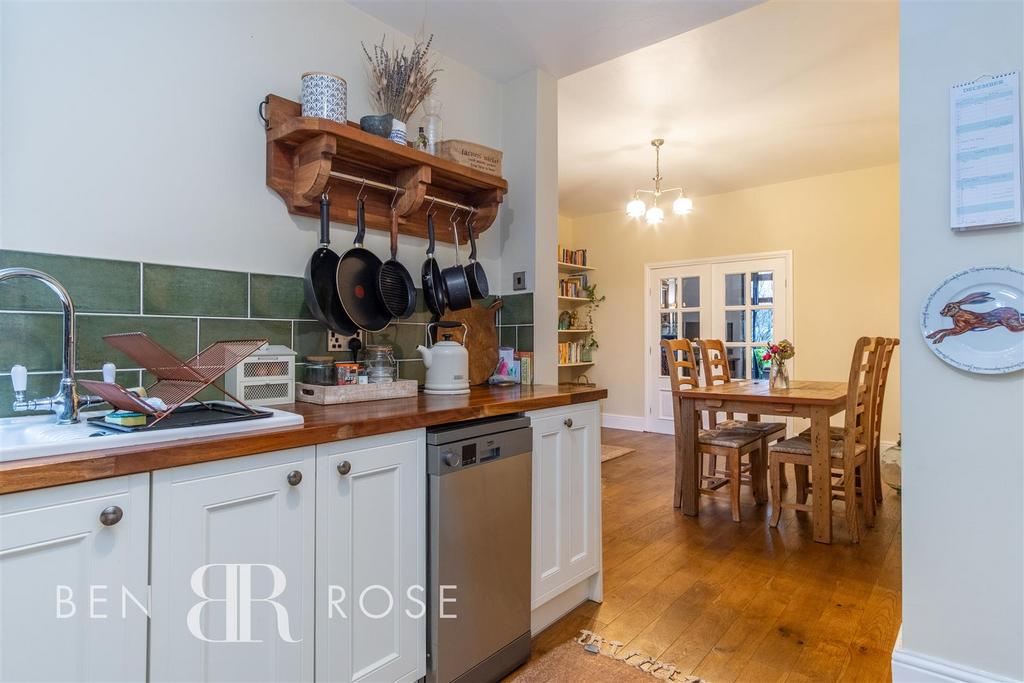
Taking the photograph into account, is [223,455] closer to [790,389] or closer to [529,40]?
[529,40]

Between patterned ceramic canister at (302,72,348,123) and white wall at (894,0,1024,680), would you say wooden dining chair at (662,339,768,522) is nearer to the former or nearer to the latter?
white wall at (894,0,1024,680)

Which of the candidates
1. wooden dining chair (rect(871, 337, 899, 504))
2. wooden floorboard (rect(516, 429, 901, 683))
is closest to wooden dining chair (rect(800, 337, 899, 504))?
wooden dining chair (rect(871, 337, 899, 504))

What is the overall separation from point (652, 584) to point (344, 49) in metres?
2.55

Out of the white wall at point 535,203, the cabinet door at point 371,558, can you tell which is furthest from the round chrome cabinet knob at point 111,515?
the white wall at point 535,203

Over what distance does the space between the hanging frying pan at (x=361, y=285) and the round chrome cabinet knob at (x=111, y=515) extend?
947 mm

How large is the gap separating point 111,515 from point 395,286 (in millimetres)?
1173

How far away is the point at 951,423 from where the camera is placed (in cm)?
134

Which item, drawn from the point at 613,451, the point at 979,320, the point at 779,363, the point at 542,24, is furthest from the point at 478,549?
the point at 613,451

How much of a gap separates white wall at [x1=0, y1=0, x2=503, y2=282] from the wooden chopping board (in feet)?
1.99

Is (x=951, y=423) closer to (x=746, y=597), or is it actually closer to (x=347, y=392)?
(x=746, y=597)

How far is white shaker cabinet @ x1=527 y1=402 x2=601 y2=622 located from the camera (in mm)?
1838

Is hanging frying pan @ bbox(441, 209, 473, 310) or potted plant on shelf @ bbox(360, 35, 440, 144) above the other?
potted plant on shelf @ bbox(360, 35, 440, 144)

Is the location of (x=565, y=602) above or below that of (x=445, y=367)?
below

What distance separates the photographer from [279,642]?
1155 millimetres
